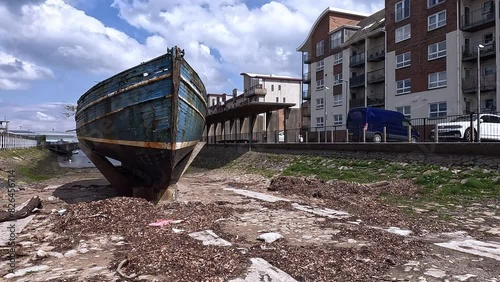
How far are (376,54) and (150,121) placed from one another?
37219 millimetres

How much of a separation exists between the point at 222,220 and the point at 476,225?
498cm

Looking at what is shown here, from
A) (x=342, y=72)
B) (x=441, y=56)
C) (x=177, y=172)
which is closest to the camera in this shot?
(x=177, y=172)

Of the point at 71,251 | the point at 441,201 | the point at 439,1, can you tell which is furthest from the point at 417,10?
the point at 71,251

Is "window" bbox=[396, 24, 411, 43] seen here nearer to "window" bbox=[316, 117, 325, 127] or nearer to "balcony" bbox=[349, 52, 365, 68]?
"balcony" bbox=[349, 52, 365, 68]

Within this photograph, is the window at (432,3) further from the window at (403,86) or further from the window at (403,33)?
the window at (403,86)

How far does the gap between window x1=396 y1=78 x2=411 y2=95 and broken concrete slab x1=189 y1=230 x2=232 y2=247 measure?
33.6m

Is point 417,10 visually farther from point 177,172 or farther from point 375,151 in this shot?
point 177,172

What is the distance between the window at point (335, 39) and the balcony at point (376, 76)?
25.0ft

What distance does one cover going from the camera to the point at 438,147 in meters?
13.4

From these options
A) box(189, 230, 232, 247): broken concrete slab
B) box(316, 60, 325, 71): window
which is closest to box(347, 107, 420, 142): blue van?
box(189, 230, 232, 247): broken concrete slab

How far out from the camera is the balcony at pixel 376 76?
1574 inches

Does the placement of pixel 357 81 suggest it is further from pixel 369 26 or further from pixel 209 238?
pixel 209 238

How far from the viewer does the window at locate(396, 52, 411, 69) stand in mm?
35969

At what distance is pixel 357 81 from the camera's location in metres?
43.5
